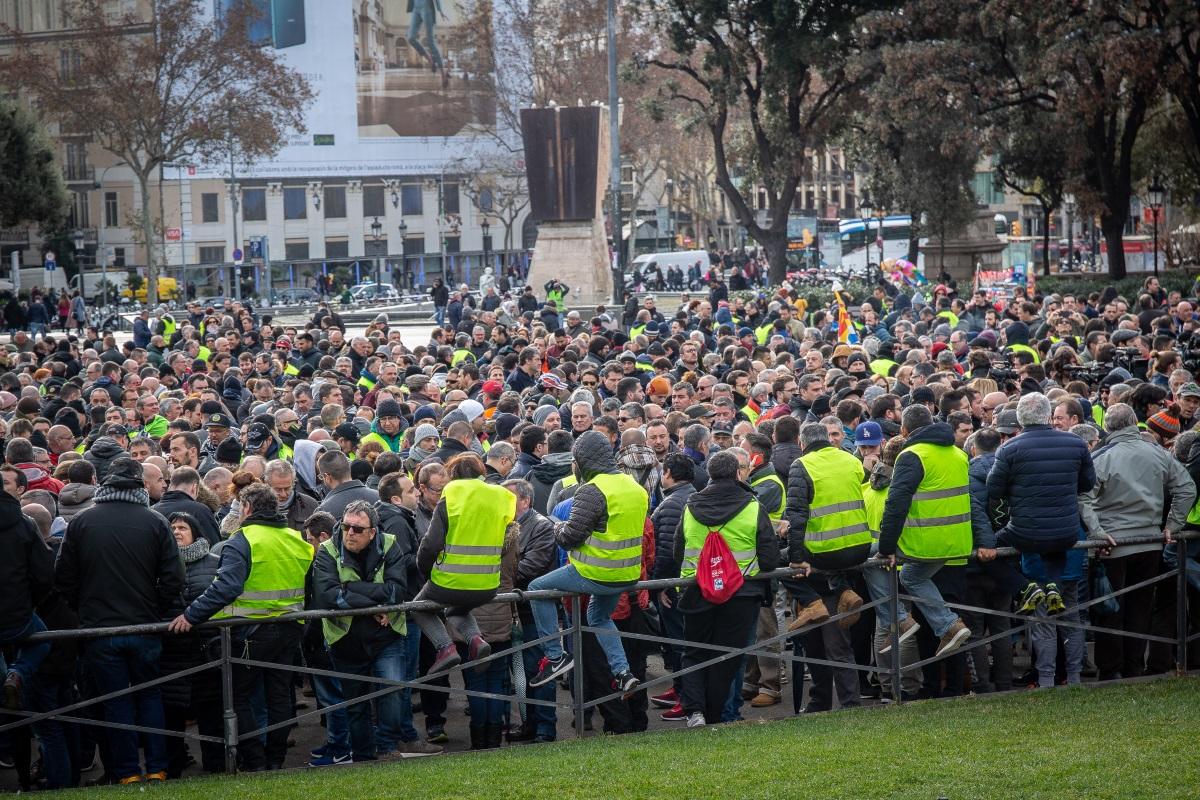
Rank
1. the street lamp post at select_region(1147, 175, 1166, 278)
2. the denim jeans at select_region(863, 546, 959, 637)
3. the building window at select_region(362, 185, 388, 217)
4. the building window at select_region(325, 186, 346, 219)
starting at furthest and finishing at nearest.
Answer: the building window at select_region(362, 185, 388, 217), the building window at select_region(325, 186, 346, 219), the street lamp post at select_region(1147, 175, 1166, 278), the denim jeans at select_region(863, 546, 959, 637)

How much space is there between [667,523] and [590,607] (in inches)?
29.0

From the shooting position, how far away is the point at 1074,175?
36.4m

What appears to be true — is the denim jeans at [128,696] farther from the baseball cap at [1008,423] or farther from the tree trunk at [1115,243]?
the tree trunk at [1115,243]

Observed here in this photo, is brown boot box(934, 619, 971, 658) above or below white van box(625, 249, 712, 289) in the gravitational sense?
below

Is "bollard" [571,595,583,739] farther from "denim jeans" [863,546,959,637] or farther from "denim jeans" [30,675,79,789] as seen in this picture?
"denim jeans" [30,675,79,789]

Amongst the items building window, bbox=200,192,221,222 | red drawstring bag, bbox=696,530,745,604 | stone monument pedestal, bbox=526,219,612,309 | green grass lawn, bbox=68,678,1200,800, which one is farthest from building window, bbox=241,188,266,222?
green grass lawn, bbox=68,678,1200,800

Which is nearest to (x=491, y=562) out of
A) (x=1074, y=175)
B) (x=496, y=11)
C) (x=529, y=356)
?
(x=529, y=356)

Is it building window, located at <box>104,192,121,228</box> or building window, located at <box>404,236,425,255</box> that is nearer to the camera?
building window, located at <box>104,192,121,228</box>

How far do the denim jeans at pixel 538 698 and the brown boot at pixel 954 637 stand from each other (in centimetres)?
232

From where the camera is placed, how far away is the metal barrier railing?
779 cm

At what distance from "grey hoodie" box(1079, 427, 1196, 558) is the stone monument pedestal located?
27391 millimetres

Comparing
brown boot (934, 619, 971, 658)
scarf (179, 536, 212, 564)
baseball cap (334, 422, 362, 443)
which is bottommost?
brown boot (934, 619, 971, 658)

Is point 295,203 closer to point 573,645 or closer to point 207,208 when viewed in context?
point 207,208

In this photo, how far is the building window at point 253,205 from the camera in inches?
3228
